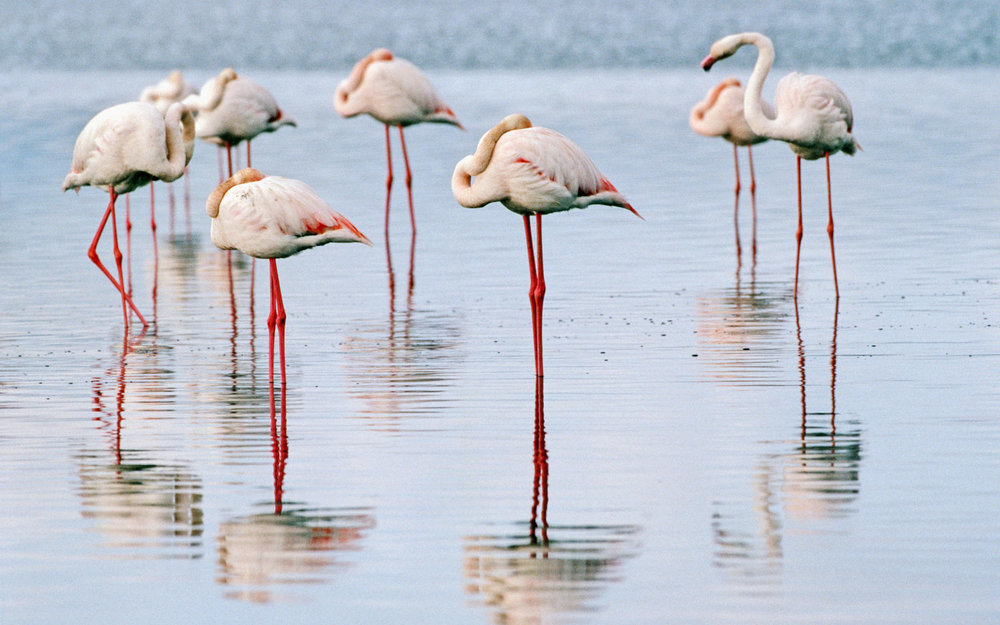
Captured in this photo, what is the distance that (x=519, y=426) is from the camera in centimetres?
801

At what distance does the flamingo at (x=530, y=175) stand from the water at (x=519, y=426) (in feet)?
2.99

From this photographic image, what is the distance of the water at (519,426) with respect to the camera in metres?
5.64

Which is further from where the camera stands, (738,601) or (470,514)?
(470,514)

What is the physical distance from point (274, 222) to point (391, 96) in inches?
346

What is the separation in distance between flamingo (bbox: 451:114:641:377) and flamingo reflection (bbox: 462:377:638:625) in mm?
3175

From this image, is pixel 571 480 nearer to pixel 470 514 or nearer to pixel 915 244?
pixel 470 514

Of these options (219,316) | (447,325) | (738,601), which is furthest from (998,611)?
(219,316)

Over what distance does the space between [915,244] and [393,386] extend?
24.0ft

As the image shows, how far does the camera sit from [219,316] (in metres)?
12.1

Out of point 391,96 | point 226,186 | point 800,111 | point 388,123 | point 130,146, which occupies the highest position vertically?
point 391,96

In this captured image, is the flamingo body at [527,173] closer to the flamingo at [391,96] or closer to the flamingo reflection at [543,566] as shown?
the flamingo reflection at [543,566]

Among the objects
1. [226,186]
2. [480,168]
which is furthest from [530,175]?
[226,186]

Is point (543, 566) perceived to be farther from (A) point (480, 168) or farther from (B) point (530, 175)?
(A) point (480, 168)

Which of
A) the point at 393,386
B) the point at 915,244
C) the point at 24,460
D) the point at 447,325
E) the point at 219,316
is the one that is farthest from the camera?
the point at 915,244
